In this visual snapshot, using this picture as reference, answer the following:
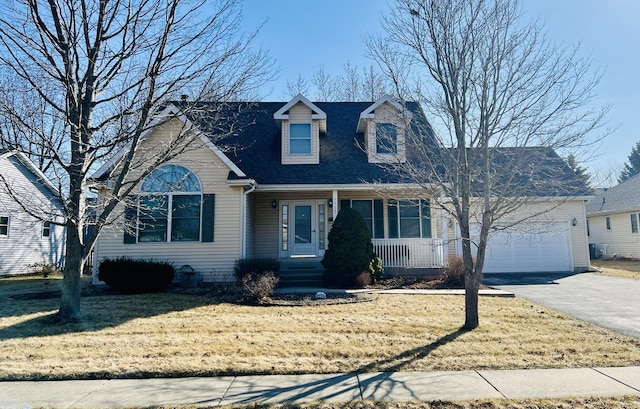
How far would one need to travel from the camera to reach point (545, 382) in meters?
4.48

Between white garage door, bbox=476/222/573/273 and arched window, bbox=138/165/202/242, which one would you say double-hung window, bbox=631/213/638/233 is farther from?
arched window, bbox=138/165/202/242

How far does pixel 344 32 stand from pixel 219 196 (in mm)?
6226

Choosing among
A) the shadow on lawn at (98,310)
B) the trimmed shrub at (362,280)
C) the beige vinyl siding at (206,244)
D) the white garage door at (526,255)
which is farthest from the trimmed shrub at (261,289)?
the white garage door at (526,255)

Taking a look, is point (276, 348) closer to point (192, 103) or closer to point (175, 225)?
point (192, 103)

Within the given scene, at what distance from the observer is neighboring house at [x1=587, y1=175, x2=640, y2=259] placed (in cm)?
2167

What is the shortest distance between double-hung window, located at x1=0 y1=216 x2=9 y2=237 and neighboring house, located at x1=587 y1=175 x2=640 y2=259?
101ft

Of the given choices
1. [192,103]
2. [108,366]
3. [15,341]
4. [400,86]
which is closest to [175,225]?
[192,103]

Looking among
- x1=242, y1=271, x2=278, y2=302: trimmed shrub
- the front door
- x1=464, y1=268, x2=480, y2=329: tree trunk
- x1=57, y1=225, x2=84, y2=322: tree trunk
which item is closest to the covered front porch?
the front door

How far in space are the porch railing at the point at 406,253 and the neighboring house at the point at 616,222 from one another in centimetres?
1460

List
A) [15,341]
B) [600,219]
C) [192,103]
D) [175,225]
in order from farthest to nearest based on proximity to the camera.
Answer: [600,219] → [175,225] → [192,103] → [15,341]

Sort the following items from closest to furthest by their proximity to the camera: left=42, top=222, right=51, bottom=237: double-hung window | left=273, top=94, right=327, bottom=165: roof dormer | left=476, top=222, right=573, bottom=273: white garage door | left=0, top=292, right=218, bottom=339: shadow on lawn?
1. left=0, top=292, right=218, bottom=339: shadow on lawn
2. left=273, top=94, right=327, bottom=165: roof dormer
3. left=476, top=222, right=573, bottom=273: white garage door
4. left=42, top=222, right=51, bottom=237: double-hung window

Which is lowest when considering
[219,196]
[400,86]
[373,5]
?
[219,196]

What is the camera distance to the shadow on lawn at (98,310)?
707cm

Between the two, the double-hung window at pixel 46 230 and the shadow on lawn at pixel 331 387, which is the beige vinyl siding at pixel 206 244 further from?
the double-hung window at pixel 46 230
